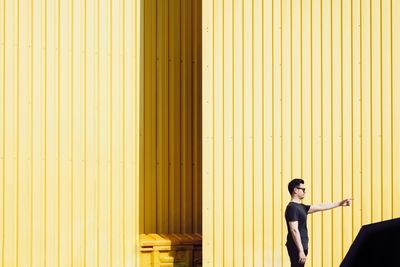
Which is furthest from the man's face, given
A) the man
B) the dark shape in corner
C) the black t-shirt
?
the dark shape in corner

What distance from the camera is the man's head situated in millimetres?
9695

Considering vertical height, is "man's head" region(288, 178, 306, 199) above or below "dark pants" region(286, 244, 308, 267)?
above

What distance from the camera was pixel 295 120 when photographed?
10.2 metres

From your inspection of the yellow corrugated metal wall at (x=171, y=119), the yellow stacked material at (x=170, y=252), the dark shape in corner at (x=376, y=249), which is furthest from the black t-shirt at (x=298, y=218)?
the dark shape in corner at (x=376, y=249)

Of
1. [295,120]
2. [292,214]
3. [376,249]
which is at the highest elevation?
[295,120]

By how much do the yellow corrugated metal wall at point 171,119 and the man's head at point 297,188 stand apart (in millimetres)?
2072

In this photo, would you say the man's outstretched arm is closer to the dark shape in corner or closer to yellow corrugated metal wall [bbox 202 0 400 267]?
yellow corrugated metal wall [bbox 202 0 400 267]

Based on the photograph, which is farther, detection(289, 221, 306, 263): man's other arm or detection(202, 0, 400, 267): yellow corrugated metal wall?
detection(202, 0, 400, 267): yellow corrugated metal wall
